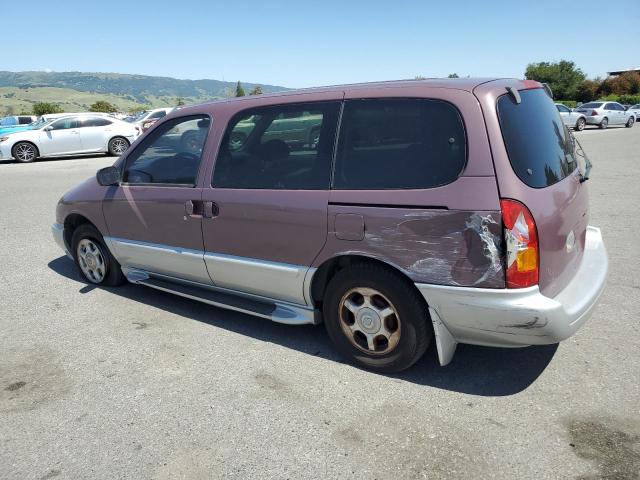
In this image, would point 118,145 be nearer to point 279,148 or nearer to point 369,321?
point 279,148

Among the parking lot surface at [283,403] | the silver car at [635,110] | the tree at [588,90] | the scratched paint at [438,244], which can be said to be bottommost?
the parking lot surface at [283,403]

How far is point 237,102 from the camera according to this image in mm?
3785

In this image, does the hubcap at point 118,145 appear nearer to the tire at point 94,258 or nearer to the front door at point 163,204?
the tire at point 94,258

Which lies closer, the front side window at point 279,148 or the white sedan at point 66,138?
the front side window at point 279,148

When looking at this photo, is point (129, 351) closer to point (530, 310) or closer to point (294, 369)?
point (294, 369)

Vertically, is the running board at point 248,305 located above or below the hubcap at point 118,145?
above

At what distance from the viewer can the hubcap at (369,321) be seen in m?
3.06

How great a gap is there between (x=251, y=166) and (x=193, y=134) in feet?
2.28

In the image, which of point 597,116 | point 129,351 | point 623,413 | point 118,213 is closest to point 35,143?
point 118,213

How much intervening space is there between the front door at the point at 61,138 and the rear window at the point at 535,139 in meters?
17.3

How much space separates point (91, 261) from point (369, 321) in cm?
A: 318

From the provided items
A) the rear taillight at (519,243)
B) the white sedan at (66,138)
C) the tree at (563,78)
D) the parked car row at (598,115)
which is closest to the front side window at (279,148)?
the rear taillight at (519,243)

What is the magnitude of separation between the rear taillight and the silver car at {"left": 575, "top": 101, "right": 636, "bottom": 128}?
30.3 metres

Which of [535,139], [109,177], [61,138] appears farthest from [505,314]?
[61,138]
